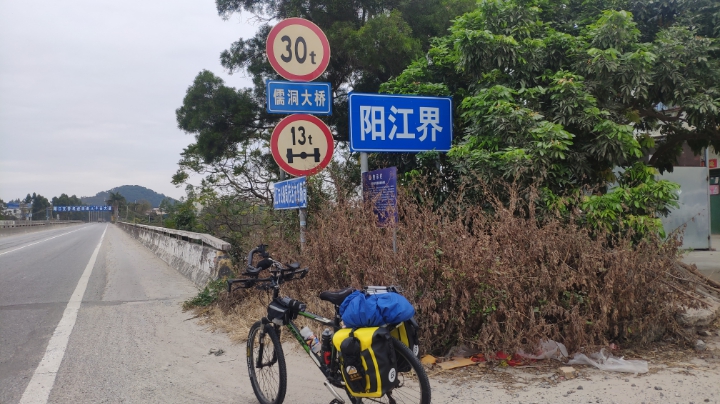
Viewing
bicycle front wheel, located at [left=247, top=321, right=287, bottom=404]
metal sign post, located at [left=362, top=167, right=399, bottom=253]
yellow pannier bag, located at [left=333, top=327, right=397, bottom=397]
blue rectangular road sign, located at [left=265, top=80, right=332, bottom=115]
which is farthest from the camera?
blue rectangular road sign, located at [left=265, top=80, right=332, bottom=115]

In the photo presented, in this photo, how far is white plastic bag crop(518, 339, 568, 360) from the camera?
15.8 ft

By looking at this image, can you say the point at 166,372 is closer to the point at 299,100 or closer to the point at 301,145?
the point at 301,145

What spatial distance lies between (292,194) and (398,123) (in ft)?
5.74

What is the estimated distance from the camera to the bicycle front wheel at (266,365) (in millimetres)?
3980

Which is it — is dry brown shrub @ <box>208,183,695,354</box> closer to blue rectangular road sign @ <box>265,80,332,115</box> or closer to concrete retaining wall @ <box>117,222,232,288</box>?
blue rectangular road sign @ <box>265,80,332,115</box>

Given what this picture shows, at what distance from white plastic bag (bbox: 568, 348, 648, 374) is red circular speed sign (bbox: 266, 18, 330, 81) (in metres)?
4.33

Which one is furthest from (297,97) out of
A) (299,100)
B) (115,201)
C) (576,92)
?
(115,201)

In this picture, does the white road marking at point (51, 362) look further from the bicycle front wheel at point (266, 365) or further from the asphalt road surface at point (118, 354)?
the bicycle front wheel at point (266, 365)

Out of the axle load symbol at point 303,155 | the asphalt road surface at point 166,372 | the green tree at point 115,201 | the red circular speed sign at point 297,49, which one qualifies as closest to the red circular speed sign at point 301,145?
the axle load symbol at point 303,155

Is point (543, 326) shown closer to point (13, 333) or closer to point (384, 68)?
point (13, 333)

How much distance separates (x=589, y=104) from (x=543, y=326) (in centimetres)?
287

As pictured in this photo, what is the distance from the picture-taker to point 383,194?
574 centimetres

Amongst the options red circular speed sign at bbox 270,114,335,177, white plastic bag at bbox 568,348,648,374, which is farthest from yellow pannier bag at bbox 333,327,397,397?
red circular speed sign at bbox 270,114,335,177

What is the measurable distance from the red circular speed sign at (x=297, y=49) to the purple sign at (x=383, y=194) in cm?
170
